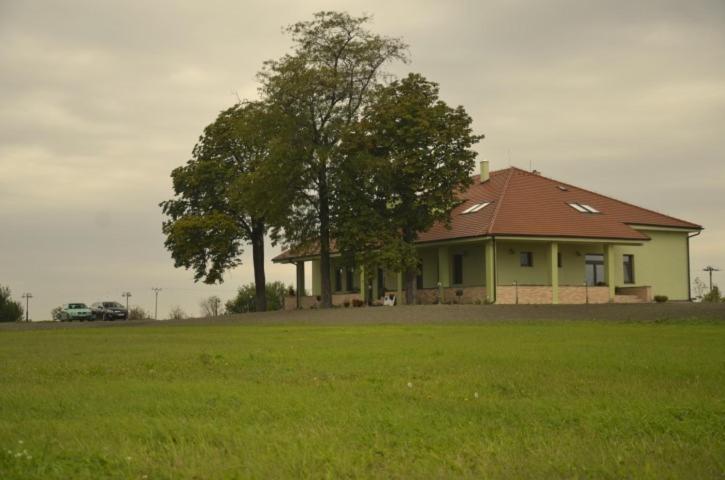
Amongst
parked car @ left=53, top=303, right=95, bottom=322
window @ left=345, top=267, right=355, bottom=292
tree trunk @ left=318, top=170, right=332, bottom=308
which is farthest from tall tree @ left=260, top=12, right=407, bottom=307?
parked car @ left=53, top=303, right=95, bottom=322

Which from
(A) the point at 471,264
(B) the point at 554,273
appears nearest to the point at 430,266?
(A) the point at 471,264

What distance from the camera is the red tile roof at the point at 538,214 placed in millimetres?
44969

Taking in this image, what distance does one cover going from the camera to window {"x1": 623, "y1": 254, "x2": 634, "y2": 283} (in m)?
50.7

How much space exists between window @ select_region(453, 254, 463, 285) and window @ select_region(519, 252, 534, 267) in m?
3.58

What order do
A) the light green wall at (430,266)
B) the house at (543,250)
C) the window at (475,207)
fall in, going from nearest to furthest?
the house at (543,250), the window at (475,207), the light green wall at (430,266)

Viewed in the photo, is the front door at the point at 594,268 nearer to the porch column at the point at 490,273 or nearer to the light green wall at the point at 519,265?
the light green wall at the point at 519,265

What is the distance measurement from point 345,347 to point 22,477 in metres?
11.8

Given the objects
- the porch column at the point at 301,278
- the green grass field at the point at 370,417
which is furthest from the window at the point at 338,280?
the green grass field at the point at 370,417

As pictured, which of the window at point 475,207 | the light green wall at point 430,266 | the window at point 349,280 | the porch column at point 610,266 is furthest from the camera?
the window at point 349,280

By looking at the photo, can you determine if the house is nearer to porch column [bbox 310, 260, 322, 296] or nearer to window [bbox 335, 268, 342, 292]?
window [bbox 335, 268, 342, 292]

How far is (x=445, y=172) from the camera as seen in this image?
139 ft

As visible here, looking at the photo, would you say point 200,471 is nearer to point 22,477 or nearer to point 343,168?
point 22,477

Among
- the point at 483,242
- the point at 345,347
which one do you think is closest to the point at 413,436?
the point at 345,347

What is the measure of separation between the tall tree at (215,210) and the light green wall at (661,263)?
837 inches
